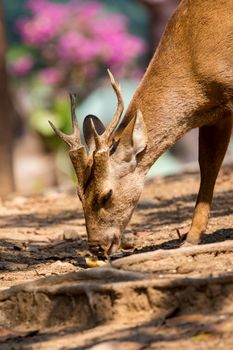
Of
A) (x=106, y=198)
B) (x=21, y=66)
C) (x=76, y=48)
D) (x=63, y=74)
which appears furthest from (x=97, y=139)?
(x=21, y=66)

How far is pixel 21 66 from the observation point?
19906mm

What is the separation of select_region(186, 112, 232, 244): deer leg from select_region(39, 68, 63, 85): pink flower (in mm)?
11040

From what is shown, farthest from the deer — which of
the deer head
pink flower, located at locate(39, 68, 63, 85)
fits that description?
pink flower, located at locate(39, 68, 63, 85)

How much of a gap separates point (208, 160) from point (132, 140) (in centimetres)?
78

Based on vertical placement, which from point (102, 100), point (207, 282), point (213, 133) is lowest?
point (207, 282)

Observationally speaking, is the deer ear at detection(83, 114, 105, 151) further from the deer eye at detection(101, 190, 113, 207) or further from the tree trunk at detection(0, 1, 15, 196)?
the tree trunk at detection(0, 1, 15, 196)

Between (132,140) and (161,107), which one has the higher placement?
(161,107)

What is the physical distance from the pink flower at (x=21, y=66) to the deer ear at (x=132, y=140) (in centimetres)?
1230

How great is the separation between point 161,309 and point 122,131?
2.46 m

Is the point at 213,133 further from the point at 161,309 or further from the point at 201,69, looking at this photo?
the point at 161,309

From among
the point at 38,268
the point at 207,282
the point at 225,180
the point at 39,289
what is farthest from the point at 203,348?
the point at 225,180

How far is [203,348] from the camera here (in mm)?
4926

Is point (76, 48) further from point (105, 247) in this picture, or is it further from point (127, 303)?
point (127, 303)

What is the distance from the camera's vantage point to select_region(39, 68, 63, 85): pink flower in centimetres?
1906
